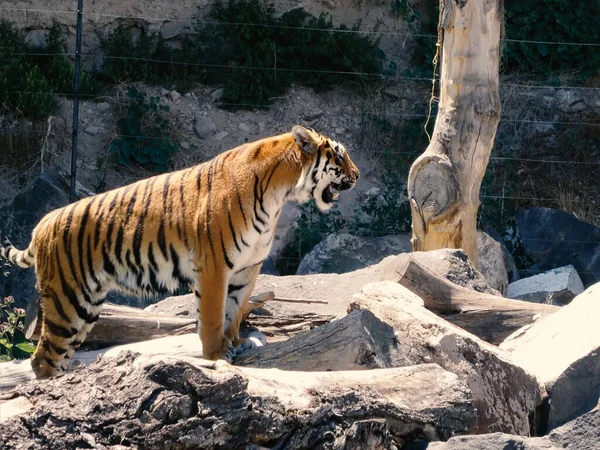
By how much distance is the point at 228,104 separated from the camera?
11336 mm

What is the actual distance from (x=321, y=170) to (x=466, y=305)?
120 centimetres

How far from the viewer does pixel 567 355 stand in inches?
179

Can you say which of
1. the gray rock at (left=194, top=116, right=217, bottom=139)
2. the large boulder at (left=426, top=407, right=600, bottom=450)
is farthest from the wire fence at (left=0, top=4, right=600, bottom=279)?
the large boulder at (left=426, top=407, right=600, bottom=450)

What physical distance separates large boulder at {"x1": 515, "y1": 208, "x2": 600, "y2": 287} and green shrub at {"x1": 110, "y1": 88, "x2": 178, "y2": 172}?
12.6ft

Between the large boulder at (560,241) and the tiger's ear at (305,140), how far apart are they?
434cm

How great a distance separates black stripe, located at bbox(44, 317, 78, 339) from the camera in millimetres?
5777

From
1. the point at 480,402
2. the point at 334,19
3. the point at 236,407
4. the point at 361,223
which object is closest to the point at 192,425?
the point at 236,407

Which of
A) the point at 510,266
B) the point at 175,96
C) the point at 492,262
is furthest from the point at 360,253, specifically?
the point at 175,96

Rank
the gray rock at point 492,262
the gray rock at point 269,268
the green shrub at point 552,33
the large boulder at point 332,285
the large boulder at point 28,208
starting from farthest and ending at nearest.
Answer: the green shrub at point 552,33 → the gray rock at point 269,268 → the large boulder at point 28,208 → the gray rock at point 492,262 → the large boulder at point 332,285

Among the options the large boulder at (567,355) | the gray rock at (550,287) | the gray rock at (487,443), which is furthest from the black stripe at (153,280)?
the gray rock at (550,287)

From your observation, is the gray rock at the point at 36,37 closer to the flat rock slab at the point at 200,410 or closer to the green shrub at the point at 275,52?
the green shrub at the point at 275,52

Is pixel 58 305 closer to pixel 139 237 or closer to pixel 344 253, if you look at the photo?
pixel 139 237

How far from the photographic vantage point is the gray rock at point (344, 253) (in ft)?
29.1

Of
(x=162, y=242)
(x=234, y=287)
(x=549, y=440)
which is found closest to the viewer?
(x=549, y=440)
